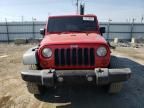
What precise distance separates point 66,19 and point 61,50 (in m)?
1.96

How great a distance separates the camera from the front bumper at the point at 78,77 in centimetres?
476

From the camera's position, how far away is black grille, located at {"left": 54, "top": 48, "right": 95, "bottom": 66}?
5199 millimetres

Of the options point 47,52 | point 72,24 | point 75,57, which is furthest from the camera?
point 72,24

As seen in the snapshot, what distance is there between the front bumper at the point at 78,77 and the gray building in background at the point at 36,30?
2158cm

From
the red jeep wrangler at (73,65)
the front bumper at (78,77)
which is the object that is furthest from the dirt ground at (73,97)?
the front bumper at (78,77)

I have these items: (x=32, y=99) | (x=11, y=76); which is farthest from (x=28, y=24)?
(x=32, y=99)

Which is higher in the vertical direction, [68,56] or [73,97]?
[68,56]

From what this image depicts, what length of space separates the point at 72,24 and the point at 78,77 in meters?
2.46

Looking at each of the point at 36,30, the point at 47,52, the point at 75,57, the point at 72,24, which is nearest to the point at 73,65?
the point at 75,57

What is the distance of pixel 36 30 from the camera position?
26406 mm

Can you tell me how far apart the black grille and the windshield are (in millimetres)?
1603

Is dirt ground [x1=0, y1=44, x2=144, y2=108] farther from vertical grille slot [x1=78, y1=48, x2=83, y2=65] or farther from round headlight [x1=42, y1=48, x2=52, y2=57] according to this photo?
round headlight [x1=42, y1=48, x2=52, y2=57]

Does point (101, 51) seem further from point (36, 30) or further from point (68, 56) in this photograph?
point (36, 30)

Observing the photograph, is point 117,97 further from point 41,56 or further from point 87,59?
point 41,56
